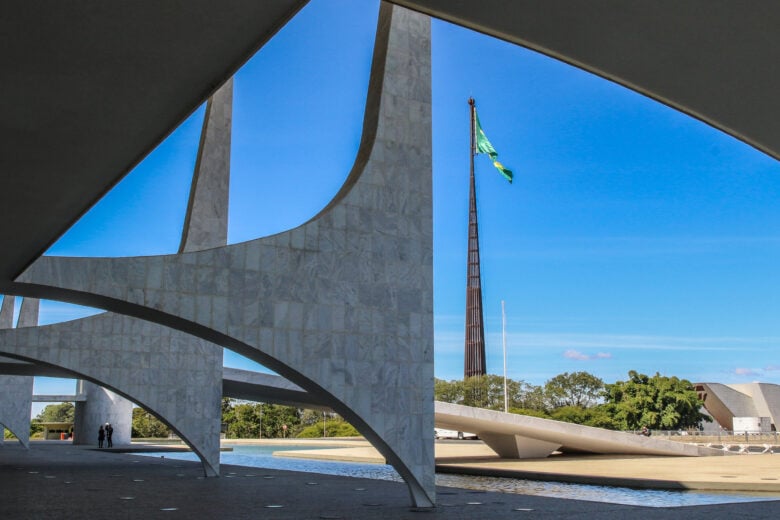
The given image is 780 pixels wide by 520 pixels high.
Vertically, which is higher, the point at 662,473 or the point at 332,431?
the point at 662,473

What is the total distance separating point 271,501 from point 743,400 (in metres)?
57.4

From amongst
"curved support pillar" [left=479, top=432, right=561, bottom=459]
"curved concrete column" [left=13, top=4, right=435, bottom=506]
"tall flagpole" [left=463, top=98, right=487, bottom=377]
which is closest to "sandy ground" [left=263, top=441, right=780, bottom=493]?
"curved support pillar" [left=479, top=432, right=561, bottom=459]

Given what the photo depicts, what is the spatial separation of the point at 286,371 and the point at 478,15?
826cm

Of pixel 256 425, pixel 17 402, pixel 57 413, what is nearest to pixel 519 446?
pixel 17 402

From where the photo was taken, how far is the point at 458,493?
42.6ft

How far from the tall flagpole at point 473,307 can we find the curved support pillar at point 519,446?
40236 millimetres

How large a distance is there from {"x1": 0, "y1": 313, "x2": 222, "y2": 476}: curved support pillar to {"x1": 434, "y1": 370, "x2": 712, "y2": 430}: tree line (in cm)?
2439

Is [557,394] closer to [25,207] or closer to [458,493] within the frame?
[458,493]

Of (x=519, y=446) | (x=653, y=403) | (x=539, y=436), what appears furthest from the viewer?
(x=653, y=403)

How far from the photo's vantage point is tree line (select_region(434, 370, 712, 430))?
44.6m

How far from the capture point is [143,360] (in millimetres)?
18797

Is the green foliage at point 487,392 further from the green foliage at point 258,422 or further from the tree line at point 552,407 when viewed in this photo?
the green foliage at point 258,422

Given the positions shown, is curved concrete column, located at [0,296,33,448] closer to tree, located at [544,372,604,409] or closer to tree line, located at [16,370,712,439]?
tree line, located at [16,370,712,439]

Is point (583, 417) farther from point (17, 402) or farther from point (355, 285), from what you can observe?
point (355, 285)
